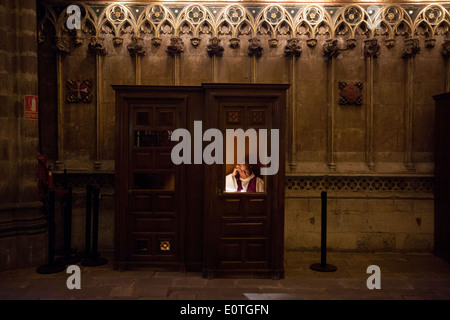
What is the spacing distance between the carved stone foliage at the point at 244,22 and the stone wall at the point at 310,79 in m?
0.02

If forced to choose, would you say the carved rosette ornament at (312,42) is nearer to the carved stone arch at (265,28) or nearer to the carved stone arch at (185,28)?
the carved stone arch at (265,28)

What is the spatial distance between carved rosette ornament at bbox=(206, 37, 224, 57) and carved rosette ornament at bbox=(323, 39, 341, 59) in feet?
6.65

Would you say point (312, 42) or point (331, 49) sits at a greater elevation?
point (312, 42)

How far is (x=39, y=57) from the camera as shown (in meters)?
7.07

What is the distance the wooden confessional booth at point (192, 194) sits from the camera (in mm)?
5469

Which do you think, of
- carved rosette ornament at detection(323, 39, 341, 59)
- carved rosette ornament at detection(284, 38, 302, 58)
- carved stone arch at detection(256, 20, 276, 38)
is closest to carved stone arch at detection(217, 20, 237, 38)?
carved stone arch at detection(256, 20, 276, 38)

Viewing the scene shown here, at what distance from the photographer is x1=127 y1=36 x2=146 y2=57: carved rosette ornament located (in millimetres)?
6902

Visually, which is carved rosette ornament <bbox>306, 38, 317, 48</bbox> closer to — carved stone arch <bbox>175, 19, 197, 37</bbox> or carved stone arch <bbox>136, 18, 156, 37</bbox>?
carved stone arch <bbox>175, 19, 197, 37</bbox>

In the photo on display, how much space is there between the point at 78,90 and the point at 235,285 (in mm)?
4778

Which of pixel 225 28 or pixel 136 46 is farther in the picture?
pixel 225 28

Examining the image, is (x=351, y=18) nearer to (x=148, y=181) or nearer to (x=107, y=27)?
(x=107, y=27)

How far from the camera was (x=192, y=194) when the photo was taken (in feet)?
19.0

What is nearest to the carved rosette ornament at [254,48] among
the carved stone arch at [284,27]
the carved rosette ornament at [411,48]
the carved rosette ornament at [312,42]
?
the carved stone arch at [284,27]

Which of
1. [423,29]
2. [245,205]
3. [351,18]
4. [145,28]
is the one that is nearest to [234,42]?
[145,28]
